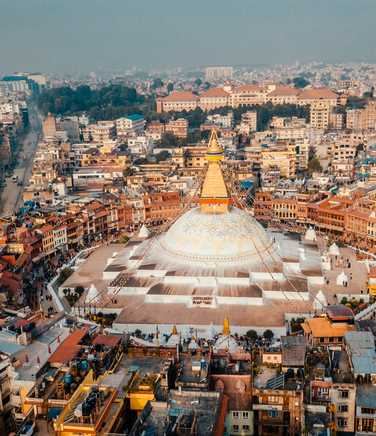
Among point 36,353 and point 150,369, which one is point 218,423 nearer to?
point 150,369

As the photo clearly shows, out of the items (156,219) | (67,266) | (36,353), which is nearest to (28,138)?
(156,219)

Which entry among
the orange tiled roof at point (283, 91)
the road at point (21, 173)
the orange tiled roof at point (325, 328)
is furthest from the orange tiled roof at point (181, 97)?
the orange tiled roof at point (325, 328)

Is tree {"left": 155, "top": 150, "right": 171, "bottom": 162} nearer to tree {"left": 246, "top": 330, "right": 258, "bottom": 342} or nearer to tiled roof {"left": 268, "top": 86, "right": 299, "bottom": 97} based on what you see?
tiled roof {"left": 268, "top": 86, "right": 299, "bottom": 97}

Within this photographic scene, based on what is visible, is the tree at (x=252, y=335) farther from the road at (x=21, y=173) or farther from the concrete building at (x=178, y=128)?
the concrete building at (x=178, y=128)

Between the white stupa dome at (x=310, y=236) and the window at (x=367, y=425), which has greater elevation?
the window at (x=367, y=425)

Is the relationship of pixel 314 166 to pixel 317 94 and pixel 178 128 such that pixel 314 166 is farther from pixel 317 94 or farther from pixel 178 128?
pixel 317 94

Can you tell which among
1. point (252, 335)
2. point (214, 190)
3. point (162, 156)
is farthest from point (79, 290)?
point (162, 156)

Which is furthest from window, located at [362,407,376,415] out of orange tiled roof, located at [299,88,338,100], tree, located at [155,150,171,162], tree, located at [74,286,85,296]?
orange tiled roof, located at [299,88,338,100]
